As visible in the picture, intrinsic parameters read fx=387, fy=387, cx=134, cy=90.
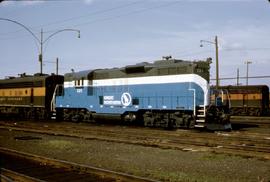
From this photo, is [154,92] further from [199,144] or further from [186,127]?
[199,144]

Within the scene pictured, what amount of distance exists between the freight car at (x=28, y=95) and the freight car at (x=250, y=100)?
66.5 ft

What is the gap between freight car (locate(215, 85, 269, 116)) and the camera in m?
42.8

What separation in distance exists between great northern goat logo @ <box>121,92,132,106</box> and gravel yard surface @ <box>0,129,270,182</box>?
865cm

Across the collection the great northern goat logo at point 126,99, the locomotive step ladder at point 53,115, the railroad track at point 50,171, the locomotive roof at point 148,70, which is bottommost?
the railroad track at point 50,171

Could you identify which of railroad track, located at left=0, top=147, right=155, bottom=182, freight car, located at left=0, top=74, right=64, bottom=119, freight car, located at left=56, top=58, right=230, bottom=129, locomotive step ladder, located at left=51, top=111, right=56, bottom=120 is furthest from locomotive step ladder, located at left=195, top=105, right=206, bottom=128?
freight car, located at left=0, top=74, right=64, bottom=119

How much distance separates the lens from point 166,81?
2280cm

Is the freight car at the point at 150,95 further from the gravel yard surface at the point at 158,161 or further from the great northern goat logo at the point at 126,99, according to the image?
the gravel yard surface at the point at 158,161

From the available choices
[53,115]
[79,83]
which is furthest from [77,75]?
[53,115]

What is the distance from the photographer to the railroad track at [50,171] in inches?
364

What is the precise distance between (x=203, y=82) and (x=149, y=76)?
3.61m

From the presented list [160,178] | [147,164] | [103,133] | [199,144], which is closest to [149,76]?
[103,133]

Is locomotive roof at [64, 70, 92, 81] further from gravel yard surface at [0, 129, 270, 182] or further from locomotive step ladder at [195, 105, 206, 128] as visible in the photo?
gravel yard surface at [0, 129, 270, 182]

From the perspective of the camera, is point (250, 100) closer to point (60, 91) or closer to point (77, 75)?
point (77, 75)

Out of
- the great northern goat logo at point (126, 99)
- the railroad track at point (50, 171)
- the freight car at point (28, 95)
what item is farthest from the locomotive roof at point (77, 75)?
the railroad track at point (50, 171)
